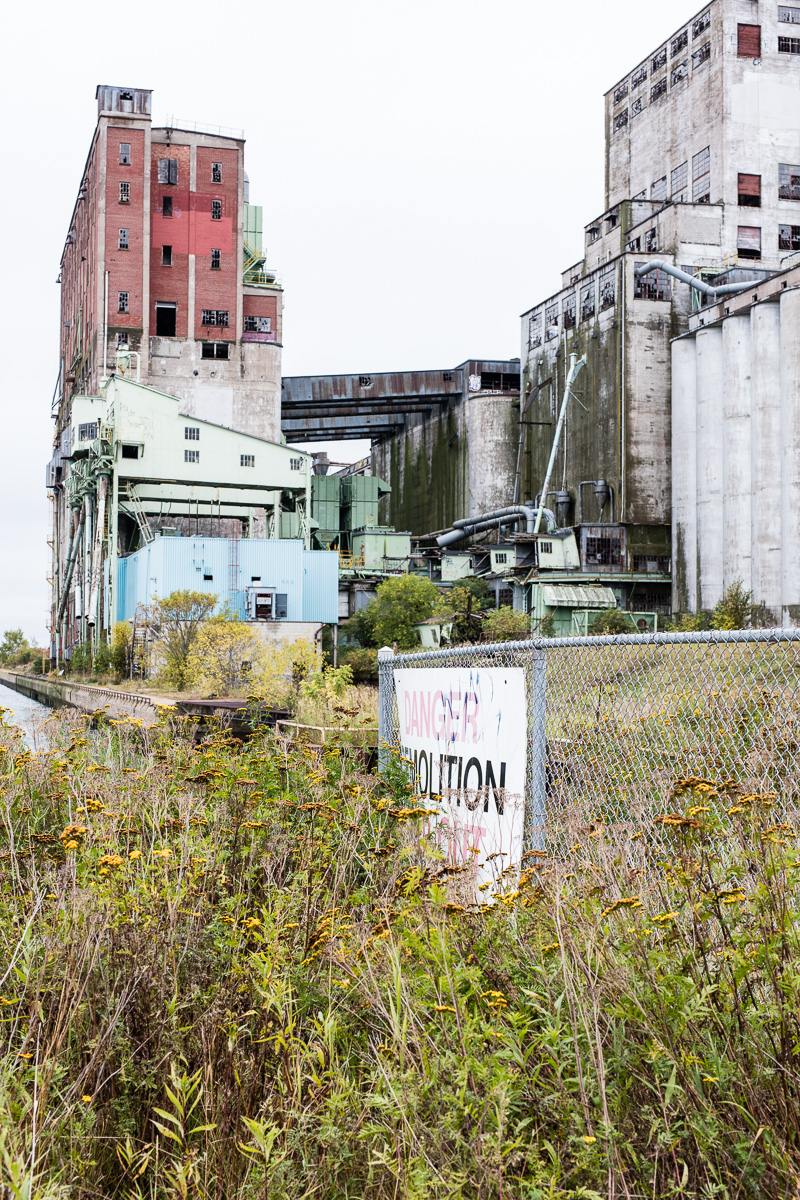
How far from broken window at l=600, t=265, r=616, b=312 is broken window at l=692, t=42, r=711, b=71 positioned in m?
13.8

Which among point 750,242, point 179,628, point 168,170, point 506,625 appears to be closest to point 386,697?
point 179,628

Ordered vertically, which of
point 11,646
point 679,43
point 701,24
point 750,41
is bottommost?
point 11,646

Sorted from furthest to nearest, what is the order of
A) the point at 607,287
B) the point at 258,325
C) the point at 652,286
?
the point at 258,325 < the point at 607,287 < the point at 652,286

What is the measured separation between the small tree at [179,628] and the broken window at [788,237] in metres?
39.7

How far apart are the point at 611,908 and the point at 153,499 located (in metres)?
49.0

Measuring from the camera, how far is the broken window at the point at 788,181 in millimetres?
59969

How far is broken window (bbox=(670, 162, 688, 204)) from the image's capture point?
63.2m

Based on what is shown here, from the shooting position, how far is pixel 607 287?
191 ft

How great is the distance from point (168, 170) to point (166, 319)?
326 inches

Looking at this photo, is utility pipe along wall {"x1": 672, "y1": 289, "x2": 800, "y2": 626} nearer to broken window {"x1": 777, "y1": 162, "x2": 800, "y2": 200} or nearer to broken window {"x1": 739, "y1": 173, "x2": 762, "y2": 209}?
broken window {"x1": 739, "y1": 173, "x2": 762, "y2": 209}

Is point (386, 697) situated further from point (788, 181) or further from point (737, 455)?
point (788, 181)

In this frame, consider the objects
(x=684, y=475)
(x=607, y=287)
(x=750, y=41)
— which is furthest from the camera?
(x=750, y=41)

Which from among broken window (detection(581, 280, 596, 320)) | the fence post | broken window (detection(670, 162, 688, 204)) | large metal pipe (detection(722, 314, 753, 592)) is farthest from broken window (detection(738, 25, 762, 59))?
the fence post

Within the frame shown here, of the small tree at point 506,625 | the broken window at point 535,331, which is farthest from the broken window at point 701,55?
the small tree at point 506,625
